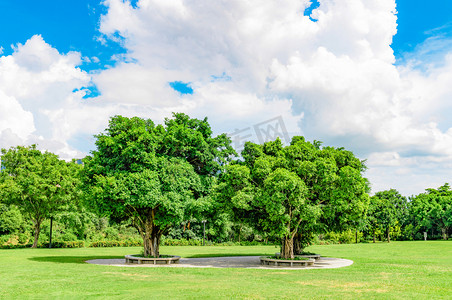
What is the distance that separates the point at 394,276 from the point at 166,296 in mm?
11250

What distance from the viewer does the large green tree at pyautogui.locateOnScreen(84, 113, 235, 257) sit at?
2162 cm

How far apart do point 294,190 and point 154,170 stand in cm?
832

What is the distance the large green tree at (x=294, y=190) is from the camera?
21.1 m

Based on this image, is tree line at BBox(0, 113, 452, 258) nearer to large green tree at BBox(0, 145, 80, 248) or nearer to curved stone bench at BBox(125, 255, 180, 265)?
curved stone bench at BBox(125, 255, 180, 265)

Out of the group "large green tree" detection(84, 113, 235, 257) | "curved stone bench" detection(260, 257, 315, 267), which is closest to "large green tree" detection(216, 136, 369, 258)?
"curved stone bench" detection(260, 257, 315, 267)

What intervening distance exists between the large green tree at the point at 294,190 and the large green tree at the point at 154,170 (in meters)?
1.94

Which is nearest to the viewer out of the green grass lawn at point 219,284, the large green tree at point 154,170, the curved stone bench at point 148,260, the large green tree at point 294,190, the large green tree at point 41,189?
the green grass lawn at point 219,284

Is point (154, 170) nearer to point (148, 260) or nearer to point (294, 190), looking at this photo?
point (148, 260)

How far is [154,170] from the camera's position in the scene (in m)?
22.5

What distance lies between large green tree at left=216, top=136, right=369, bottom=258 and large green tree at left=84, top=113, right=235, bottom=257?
1.94 metres

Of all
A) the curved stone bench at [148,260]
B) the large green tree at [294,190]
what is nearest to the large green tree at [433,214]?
the large green tree at [294,190]

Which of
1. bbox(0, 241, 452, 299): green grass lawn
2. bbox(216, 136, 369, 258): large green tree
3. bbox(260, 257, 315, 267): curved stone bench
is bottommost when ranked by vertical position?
bbox(260, 257, 315, 267): curved stone bench

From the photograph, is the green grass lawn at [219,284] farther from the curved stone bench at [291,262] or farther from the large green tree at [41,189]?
the large green tree at [41,189]

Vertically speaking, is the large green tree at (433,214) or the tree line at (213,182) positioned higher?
the tree line at (213,182)
